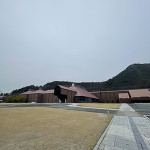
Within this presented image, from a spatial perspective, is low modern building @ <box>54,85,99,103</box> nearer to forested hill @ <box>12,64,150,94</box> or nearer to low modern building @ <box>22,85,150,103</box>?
low modern building @ <box>22,85,150,103</box>

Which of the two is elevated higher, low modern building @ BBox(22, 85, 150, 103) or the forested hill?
the forested hill

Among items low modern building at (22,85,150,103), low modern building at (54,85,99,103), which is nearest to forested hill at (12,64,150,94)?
low modern building at (22,85,150,103)

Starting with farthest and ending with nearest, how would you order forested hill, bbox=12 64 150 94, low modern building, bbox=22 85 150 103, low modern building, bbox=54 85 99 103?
forested hill, bbox=12 64 150 94
low modern building, bbox=22 85 150 103
low modern building, bbox=54 85 99 103

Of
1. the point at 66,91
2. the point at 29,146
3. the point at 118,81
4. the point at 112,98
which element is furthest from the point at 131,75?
the point at 29,146

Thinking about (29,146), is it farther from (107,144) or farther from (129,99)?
(129,99)

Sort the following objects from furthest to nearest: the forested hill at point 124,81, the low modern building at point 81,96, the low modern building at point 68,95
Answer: the forested hill at point 124,81 → the low modern building at point 81,96 → the low modern building at point 68,95

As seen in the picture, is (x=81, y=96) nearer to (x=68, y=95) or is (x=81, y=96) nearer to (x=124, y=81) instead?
(x=68, y=95)

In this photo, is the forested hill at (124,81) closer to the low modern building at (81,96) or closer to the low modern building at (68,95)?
the low modern building at (81,96)

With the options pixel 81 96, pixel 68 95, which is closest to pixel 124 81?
pixel 81 96

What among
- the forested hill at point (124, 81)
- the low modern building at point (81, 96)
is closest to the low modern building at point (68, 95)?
the low modern building at point (81, 96)

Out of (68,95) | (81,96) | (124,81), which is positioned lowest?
(81,96)

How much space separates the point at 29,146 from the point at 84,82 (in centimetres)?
9893

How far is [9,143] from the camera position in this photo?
154 inches

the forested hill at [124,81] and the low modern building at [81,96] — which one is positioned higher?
the forested hill at [124,81]
